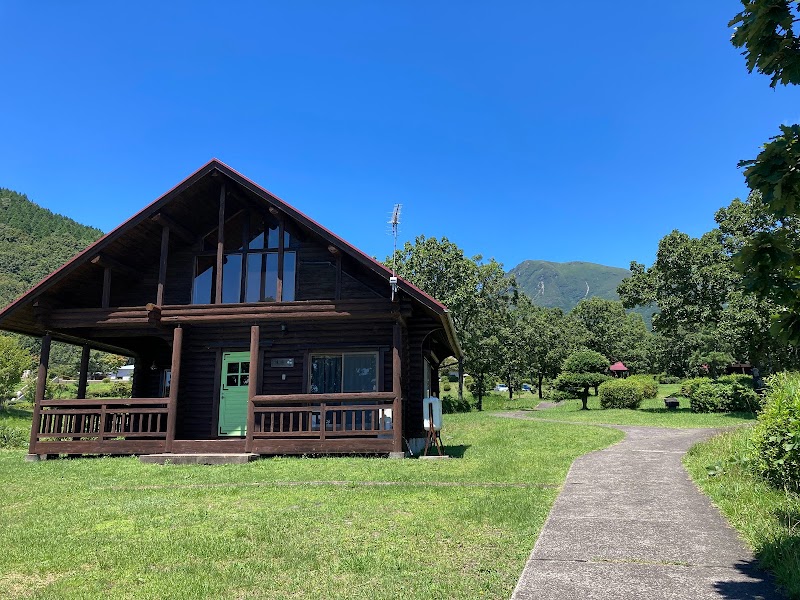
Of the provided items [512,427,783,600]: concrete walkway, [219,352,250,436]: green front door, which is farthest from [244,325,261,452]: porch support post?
[512,427,783,600]: concrete walkway

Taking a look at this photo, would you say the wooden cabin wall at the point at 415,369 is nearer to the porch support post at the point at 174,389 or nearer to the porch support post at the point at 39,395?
the porch support post at the point at 174,389

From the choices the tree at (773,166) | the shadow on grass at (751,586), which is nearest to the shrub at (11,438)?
the shadow on grass at (751,586)

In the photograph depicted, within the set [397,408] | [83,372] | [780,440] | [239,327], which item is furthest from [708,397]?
[83,372]

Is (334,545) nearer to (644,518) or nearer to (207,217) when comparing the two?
(644,518)

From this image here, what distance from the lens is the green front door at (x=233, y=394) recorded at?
50.8ft

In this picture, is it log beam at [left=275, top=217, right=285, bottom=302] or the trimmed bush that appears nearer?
log beam at [left=275, top=217, right=285, bottom=302]

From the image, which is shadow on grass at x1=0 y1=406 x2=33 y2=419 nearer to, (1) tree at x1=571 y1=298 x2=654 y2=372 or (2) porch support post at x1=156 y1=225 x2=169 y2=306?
(2) porch support post at x1=156 y1=225 x2=169 y2=306

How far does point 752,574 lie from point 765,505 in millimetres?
2455

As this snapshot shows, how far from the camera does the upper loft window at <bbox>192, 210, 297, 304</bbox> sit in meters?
15.0

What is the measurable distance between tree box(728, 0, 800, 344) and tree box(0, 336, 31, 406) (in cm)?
3790

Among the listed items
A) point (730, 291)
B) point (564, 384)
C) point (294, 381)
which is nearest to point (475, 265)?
point (564, 384)

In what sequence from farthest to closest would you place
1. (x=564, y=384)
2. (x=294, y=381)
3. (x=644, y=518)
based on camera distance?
(x=564, y=384) < (x=294, y=381) < (x=644, y=518)

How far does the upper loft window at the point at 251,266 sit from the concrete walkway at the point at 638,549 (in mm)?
9129

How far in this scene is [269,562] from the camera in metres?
5.15
